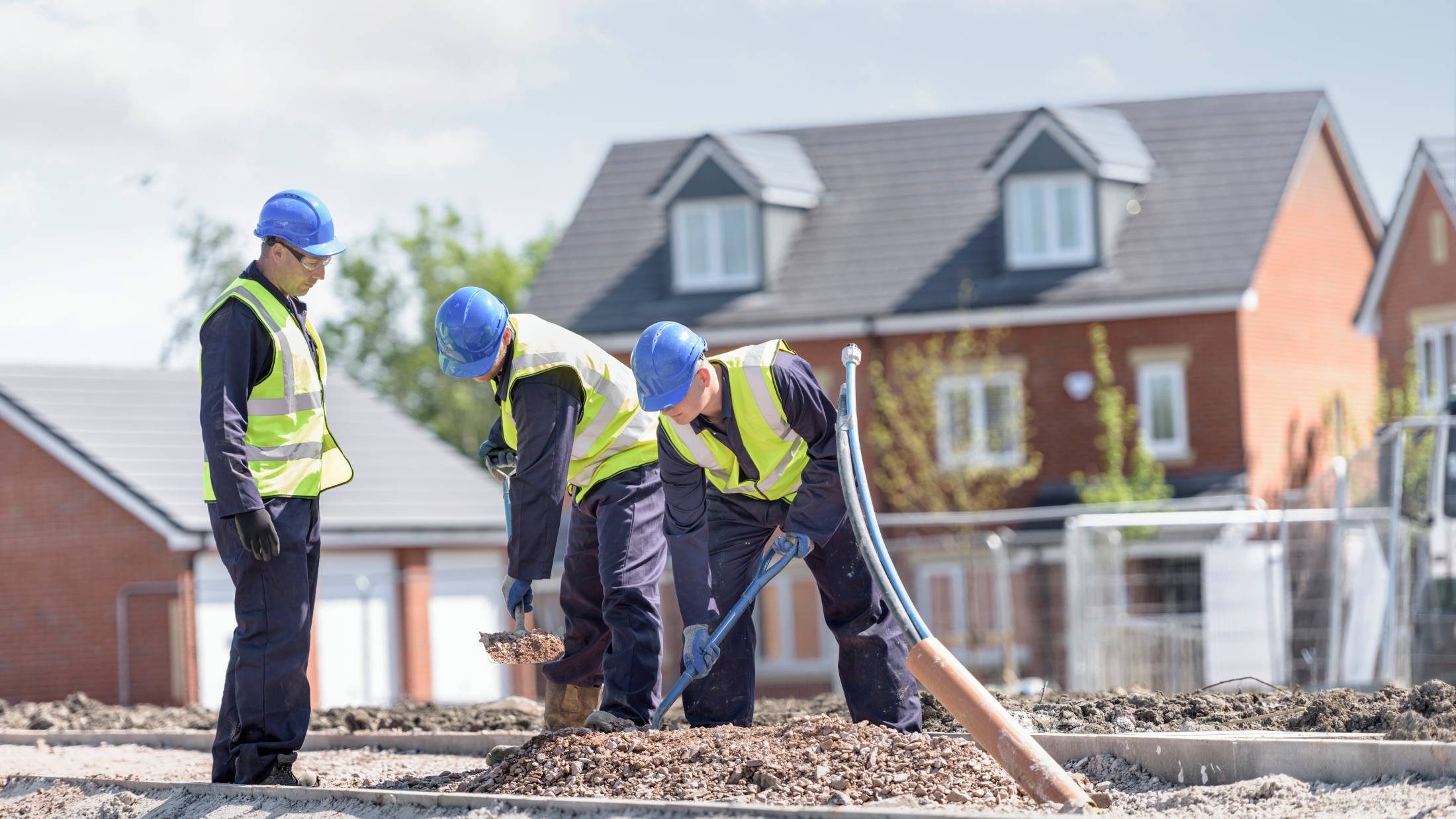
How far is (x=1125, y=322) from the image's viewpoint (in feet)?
90.1

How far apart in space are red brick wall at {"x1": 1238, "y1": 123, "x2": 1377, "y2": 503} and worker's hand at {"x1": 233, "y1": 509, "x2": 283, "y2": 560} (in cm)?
2256

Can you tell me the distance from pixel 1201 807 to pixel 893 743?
1.04 meters

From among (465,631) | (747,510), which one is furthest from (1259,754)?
(465,631)

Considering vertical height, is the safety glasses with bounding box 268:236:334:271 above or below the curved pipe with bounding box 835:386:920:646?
above

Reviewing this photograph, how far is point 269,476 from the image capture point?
21.7 ft

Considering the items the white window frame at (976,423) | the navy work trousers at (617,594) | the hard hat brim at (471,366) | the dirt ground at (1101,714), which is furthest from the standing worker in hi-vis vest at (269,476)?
the white window frame at (976,423)

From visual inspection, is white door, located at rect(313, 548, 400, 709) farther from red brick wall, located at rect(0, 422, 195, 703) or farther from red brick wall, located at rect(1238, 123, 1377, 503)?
red brick wall, located at rect(1238, 123, 1377, 503)

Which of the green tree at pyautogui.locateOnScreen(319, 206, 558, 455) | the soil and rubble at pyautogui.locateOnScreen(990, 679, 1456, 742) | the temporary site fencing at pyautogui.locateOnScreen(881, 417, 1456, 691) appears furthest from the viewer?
the green tree at pyautogui.locateOnScreen(319, 206, 558, 455)

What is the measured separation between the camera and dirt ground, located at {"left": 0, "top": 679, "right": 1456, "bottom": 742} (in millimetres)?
6098

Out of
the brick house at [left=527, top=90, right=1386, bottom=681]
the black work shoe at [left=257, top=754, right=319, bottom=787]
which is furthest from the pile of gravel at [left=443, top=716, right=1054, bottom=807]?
the brick house at [left=527, top=90, right=1386, bottom=681]

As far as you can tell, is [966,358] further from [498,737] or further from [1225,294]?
[498,737]

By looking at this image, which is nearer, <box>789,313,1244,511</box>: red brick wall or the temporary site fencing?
the temporary site fencing

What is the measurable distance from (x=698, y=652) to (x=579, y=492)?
40.6 inches

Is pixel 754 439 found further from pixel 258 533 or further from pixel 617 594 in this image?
pixel 258 533
